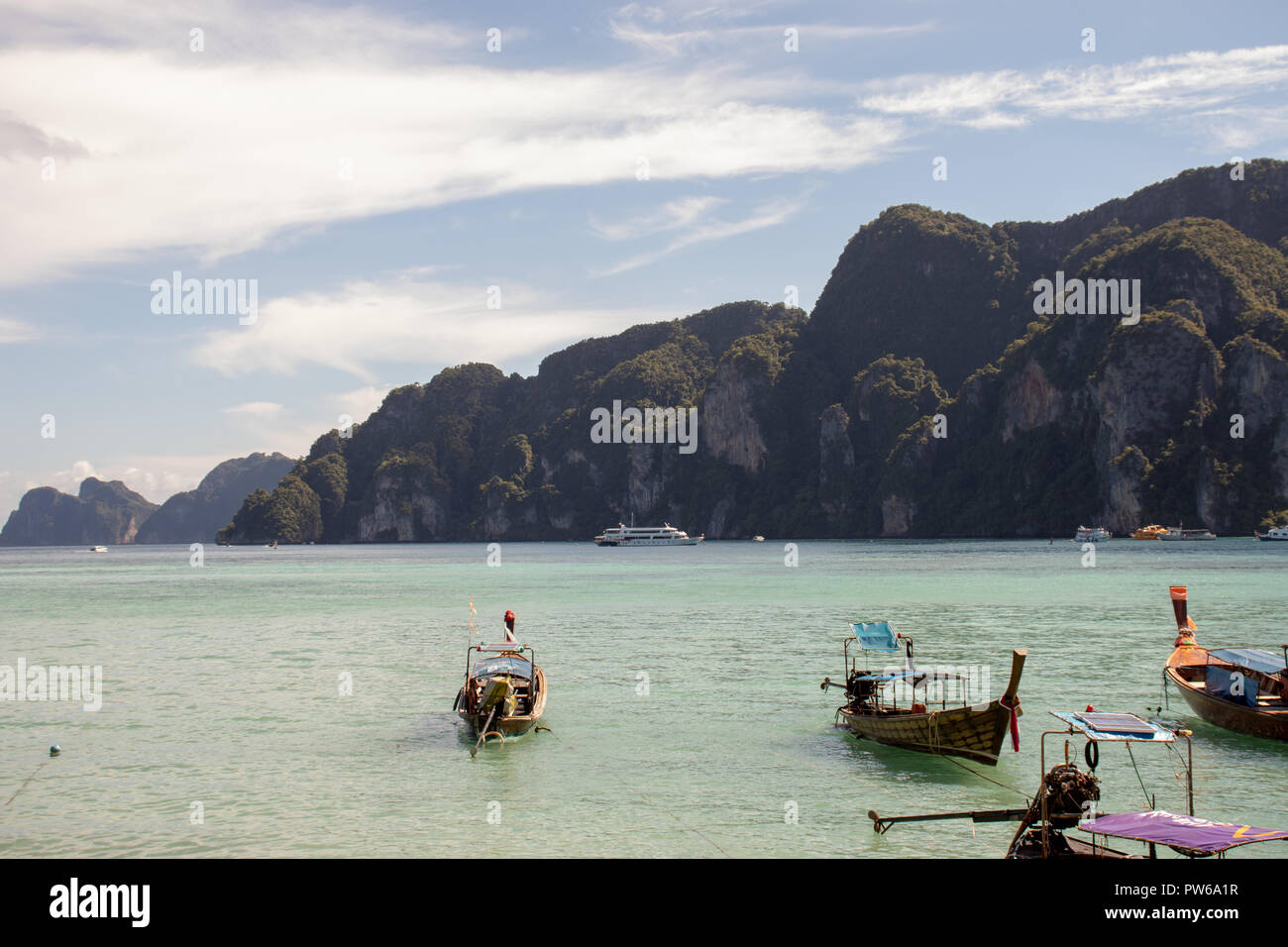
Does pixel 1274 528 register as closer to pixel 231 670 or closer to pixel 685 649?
pixel 685 649

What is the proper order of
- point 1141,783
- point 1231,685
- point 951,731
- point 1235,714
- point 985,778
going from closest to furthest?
point 1141,783, point 985,778, point 951,731, point 1235,714, point 1231,685

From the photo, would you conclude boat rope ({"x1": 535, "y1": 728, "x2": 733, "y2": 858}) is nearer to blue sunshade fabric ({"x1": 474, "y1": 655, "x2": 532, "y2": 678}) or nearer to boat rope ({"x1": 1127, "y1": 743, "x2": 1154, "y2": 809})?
blue sunshade fabric ({"x1": 474, "y1": 655, "x2": 532, "y2": 678})

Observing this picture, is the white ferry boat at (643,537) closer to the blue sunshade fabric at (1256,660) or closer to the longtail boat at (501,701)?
the longtail boat at (501,701)

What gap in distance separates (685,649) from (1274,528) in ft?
396

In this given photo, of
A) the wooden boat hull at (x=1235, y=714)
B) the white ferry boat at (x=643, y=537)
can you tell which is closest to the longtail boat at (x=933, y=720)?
the wooden boat hull at (x=1235, y=714)

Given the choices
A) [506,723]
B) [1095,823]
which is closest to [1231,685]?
[1095,823]

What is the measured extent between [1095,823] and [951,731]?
28.0ft

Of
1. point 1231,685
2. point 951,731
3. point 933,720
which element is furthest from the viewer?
point 1231,685

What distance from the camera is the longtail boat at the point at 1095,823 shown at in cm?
1084

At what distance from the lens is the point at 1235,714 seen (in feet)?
71.7

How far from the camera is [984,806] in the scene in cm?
1705

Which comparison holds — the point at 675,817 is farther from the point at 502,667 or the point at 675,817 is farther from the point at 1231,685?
the point at 1231,685

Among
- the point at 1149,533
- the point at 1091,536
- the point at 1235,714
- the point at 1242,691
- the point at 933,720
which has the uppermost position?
the point at 1242,691
